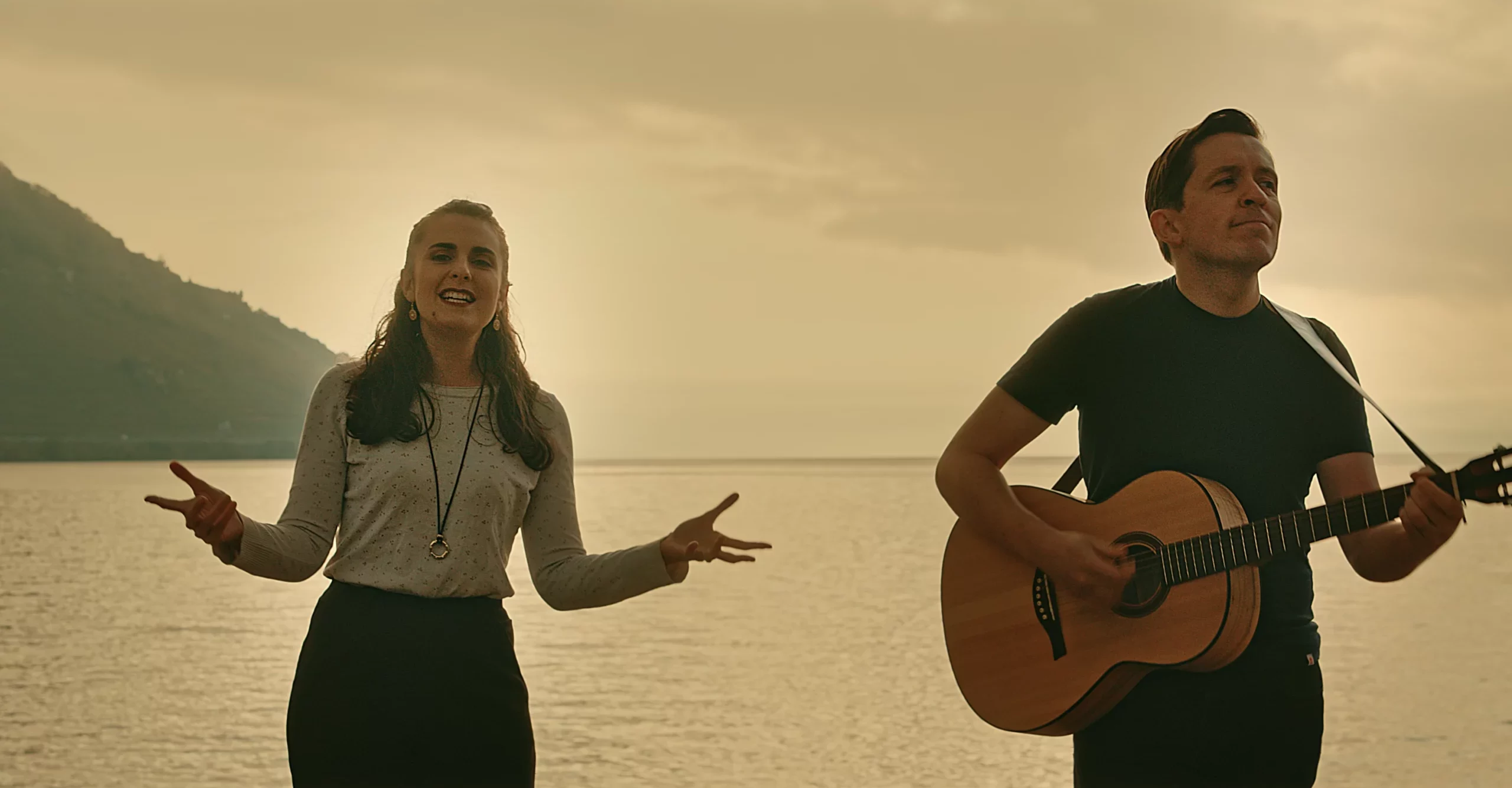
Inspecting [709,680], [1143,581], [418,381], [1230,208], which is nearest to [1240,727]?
[1143,581]

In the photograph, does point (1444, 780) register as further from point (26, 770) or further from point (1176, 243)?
point (26, 770)

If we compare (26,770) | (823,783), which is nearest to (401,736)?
(823,783)

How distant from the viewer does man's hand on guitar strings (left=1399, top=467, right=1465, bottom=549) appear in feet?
8.45

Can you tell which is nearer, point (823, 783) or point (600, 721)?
point (823, 783)

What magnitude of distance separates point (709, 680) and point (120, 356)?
14477 centimetres

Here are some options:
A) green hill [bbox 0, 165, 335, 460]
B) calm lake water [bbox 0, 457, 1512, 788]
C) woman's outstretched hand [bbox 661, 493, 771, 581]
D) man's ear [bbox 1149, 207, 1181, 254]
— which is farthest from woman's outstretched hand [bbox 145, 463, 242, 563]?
green hill [bbox 0, 165, 335, 460]

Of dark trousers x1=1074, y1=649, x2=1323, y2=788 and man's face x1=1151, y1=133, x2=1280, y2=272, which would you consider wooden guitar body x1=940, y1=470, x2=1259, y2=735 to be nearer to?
dark trousers x1=1074, y1=649, x2=1323, y2=788

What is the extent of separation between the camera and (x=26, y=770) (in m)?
8.96

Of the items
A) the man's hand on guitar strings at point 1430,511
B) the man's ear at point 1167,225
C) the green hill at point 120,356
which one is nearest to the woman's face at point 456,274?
the man's ear at point 1167,225

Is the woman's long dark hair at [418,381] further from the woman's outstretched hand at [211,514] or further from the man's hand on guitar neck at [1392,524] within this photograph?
the man's hand on guitar neck at [1392,524]

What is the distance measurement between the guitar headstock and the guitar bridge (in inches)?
36.3

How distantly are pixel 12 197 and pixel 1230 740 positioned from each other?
17938 cm

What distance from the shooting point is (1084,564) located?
306 centimetres

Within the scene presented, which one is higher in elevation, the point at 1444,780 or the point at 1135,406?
the point at 1135,406
